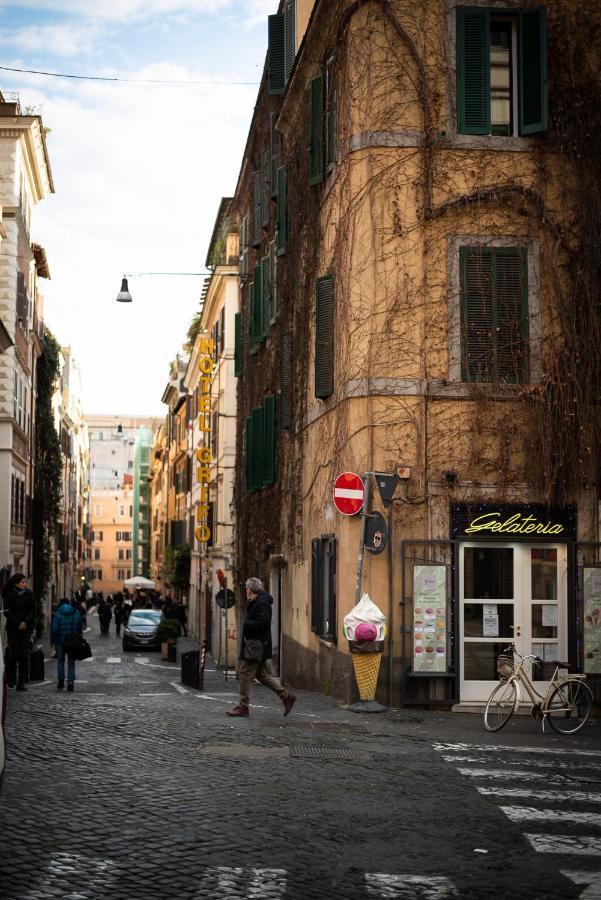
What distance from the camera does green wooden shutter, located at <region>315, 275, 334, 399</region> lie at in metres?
19.0

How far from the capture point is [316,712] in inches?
648

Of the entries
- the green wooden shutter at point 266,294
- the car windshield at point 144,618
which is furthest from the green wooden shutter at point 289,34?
the car windshield at point 144,618

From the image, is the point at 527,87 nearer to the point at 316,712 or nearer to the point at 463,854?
the point at 316,712

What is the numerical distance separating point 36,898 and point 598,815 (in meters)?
4.71

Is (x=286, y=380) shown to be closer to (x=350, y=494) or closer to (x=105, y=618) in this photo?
(x=350, y=494)

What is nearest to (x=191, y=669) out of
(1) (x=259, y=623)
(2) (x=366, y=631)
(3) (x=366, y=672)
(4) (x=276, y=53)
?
(3) (x=366, y=672)

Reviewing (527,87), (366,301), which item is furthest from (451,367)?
(527,87)

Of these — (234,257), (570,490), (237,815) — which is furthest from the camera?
(234,257)

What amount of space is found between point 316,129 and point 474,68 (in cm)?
328

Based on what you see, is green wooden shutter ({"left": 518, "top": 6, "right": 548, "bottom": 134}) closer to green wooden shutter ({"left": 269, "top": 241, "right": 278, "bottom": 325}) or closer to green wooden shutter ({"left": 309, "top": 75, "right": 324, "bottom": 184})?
green wooden shutter ({"left": 309, "top": 75, "right": 324, "bottom": 184})

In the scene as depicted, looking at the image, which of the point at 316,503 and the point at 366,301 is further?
the point at 316,503

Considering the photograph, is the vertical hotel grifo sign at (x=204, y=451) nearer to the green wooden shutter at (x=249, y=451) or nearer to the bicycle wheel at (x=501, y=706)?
the green wooden shutter at (x=249, y=451)

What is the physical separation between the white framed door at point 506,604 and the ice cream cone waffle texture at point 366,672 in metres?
1.47

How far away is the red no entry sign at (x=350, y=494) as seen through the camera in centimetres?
1695
